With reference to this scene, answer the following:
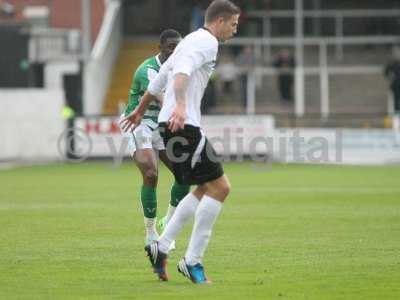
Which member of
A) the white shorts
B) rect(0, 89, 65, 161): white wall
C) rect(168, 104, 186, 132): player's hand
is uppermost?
rect(168, 104, 186, 132): player's hand

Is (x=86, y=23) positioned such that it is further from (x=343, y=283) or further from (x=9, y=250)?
(x=343, y=283)

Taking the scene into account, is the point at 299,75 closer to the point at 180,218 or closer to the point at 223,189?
the point at 180,218

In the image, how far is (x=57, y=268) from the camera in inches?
436

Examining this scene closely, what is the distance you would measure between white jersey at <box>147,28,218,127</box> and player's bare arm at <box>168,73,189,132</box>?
0.21ft

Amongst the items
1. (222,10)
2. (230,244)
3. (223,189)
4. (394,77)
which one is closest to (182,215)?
(223,189)

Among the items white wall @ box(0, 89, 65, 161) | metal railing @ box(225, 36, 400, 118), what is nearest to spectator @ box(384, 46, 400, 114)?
metal railing @ box(225, 36, 400, 118)

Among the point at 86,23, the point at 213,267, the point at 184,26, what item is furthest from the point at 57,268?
the point at 184,26

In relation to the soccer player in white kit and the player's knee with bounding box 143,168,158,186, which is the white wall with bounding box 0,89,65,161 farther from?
the soccer player in white kit

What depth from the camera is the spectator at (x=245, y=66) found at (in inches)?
1495

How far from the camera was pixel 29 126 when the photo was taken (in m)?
34.4

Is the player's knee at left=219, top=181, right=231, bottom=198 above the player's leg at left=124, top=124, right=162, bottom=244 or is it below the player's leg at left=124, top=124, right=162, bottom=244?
above

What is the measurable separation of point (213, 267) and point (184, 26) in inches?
1252

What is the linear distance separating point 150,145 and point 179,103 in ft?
10.7

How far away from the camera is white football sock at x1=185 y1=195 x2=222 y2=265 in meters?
9.91
